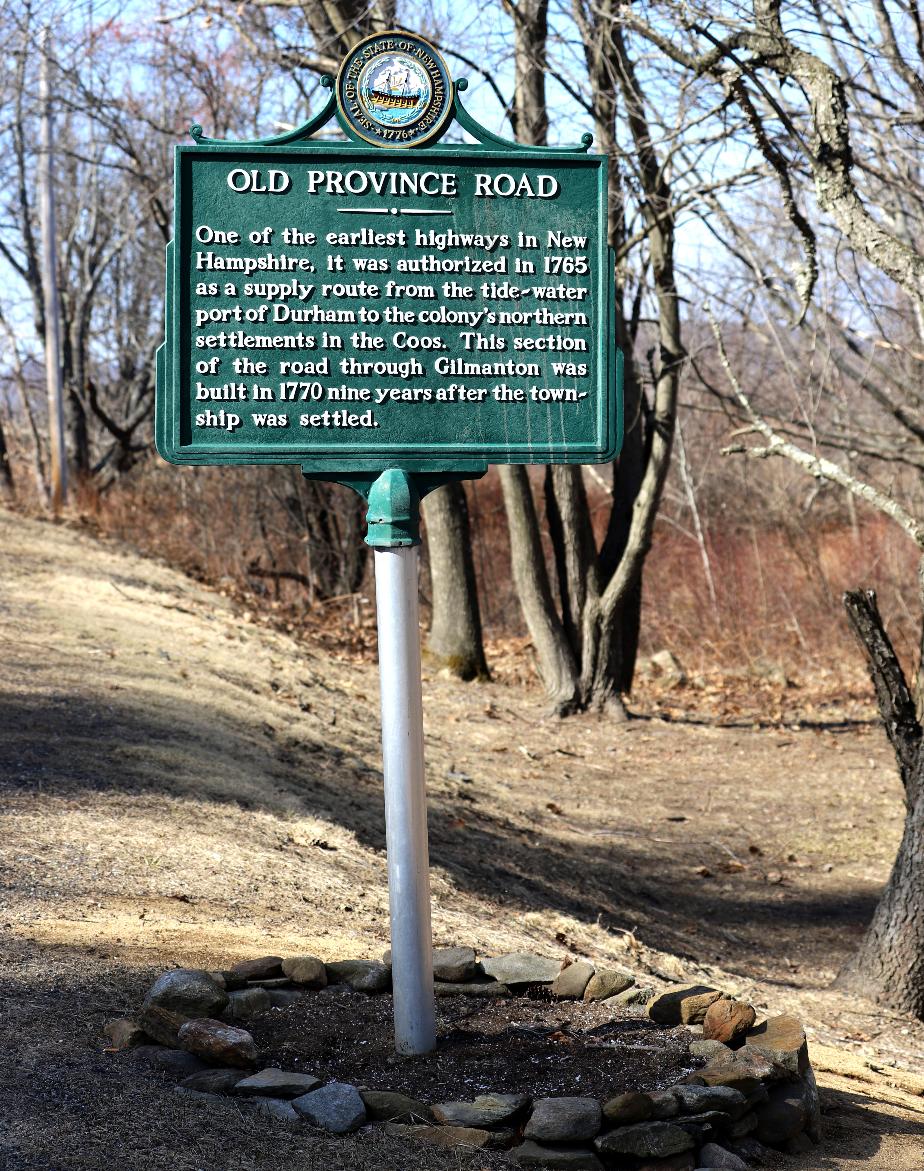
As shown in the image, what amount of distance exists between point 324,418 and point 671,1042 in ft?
7.52

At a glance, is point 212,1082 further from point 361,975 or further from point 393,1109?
point 361,975

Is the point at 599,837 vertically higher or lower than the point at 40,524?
lower

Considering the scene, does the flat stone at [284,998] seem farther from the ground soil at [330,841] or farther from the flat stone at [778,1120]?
the flat stone at [778,1120]

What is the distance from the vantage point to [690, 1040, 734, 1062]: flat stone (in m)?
4.09

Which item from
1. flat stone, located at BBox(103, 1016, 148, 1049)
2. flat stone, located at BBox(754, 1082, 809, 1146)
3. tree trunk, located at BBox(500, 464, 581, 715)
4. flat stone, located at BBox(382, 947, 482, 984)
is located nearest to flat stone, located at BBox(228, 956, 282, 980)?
flat stone, located at BBox(382, 947, 482, 984)

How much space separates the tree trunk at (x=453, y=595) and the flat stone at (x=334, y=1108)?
10907 mm

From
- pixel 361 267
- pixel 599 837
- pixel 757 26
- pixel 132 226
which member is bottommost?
pixel 599 837

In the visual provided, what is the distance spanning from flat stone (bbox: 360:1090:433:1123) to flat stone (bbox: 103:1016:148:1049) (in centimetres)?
78

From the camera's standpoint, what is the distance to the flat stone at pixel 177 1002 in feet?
13.3

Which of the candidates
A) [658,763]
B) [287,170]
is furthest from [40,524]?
[287,170]

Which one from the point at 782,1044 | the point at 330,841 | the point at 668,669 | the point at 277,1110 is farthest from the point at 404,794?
the point at 668,669

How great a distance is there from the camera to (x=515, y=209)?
4.23 meters

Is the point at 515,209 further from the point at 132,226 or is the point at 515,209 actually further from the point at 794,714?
the point at 132,226

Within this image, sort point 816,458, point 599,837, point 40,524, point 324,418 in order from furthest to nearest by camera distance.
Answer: point 40,524
point 599,837
point 816,458
point 324,418
